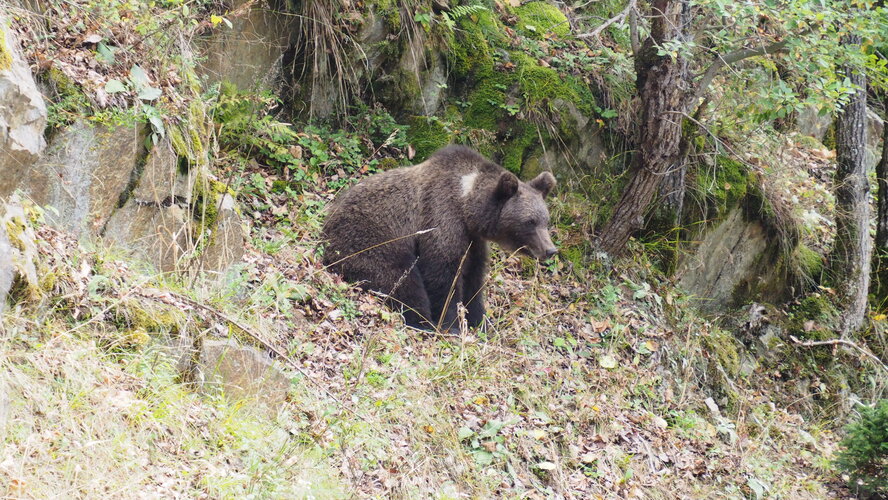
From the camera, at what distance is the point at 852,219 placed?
1047 cm

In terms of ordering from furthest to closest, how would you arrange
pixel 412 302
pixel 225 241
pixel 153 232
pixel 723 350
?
1. pixel 723 350
2. pixel 412 302
3. pixel 225 241
4. pixel 153 232

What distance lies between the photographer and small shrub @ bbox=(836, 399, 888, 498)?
280 inches

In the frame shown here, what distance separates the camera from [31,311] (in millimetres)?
4516

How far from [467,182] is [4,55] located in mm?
4465

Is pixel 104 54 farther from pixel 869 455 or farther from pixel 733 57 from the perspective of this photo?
pixel 869 455

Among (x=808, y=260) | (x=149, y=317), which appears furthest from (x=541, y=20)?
(x=149, y=317)

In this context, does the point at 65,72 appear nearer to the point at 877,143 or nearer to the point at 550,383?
the point at 550,383

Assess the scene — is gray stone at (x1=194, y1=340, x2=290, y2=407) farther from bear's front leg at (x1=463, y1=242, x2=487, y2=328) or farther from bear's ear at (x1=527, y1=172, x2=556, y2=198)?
bear's ear at (x1=527, y1=172, x2=556, y2=198)

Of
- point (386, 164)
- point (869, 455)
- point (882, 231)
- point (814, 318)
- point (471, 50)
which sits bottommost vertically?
point (869, 455)

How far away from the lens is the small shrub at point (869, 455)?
7121 mm

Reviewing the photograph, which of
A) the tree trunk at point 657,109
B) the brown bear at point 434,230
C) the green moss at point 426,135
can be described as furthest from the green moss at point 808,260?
the green moss at point 426,135

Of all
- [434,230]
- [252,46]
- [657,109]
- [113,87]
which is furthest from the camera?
[657,109]

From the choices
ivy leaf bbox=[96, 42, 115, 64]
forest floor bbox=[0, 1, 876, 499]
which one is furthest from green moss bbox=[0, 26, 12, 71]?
ivy leaf bbox=[96, 42, 115, 64]

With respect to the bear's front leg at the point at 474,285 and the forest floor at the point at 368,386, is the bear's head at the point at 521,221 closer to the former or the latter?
the bear's front leg at the point at 474,285
